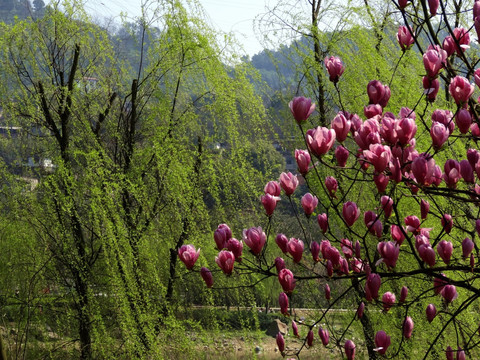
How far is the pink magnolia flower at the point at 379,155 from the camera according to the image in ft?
3.18

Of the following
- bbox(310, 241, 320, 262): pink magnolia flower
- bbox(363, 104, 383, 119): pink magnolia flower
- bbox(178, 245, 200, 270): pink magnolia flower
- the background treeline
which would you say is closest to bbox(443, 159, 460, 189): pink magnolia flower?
bbox(363, 104, 383, 119): pink magnolia flower

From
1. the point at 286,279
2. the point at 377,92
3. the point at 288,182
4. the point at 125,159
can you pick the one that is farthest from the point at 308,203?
the point at 125,159

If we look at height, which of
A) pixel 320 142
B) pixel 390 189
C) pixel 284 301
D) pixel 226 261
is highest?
pixel 320 142

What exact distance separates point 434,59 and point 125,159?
266 centimetres

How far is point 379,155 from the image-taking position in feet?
3.20

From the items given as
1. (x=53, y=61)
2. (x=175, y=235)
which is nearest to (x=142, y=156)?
(x=175, y=235)

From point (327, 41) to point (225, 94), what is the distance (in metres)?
0.71

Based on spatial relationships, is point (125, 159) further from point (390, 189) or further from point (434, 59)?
point (434, 59)

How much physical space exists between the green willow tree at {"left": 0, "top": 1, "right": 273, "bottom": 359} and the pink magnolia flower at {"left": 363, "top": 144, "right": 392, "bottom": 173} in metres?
2.08

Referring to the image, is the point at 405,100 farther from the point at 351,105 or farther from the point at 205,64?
the point at 205,64

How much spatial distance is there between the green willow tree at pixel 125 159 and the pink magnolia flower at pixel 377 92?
189 cm

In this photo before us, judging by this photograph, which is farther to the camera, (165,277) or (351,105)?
(165,277)

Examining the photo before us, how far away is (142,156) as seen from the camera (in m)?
3.72

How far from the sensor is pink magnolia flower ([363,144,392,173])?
970 millimetres
